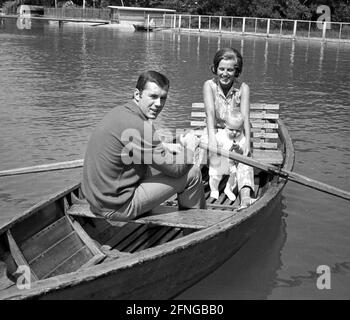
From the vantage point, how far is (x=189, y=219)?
191 inches

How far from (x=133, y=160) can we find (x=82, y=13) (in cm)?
5189

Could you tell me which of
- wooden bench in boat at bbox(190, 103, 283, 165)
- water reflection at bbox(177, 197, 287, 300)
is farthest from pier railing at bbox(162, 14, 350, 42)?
water reflection at bbox(177, 197, 287, 300)

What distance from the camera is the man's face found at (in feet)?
14.2

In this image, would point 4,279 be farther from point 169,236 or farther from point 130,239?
point 169,236

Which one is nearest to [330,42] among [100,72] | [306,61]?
[306,61]

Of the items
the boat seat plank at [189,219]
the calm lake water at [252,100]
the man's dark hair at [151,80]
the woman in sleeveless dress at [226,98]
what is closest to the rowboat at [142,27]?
the calm lake water at [252,100]

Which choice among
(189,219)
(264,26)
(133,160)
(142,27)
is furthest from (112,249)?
(142,27)

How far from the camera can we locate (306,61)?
25547mm

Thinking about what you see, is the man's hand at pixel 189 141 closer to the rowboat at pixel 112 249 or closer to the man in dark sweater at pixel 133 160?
the man in dark sweater at pixel 133 160

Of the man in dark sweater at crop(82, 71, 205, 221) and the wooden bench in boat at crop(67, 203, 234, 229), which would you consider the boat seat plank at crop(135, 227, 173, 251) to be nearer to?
the wooden bench in boat at crop(67, 203, 234, 229)

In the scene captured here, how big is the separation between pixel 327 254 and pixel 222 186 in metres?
1.57

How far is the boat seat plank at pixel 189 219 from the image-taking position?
15.5 feet

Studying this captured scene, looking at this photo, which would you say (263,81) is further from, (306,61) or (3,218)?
(3,218)

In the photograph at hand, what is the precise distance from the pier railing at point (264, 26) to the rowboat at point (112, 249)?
34041 mm
